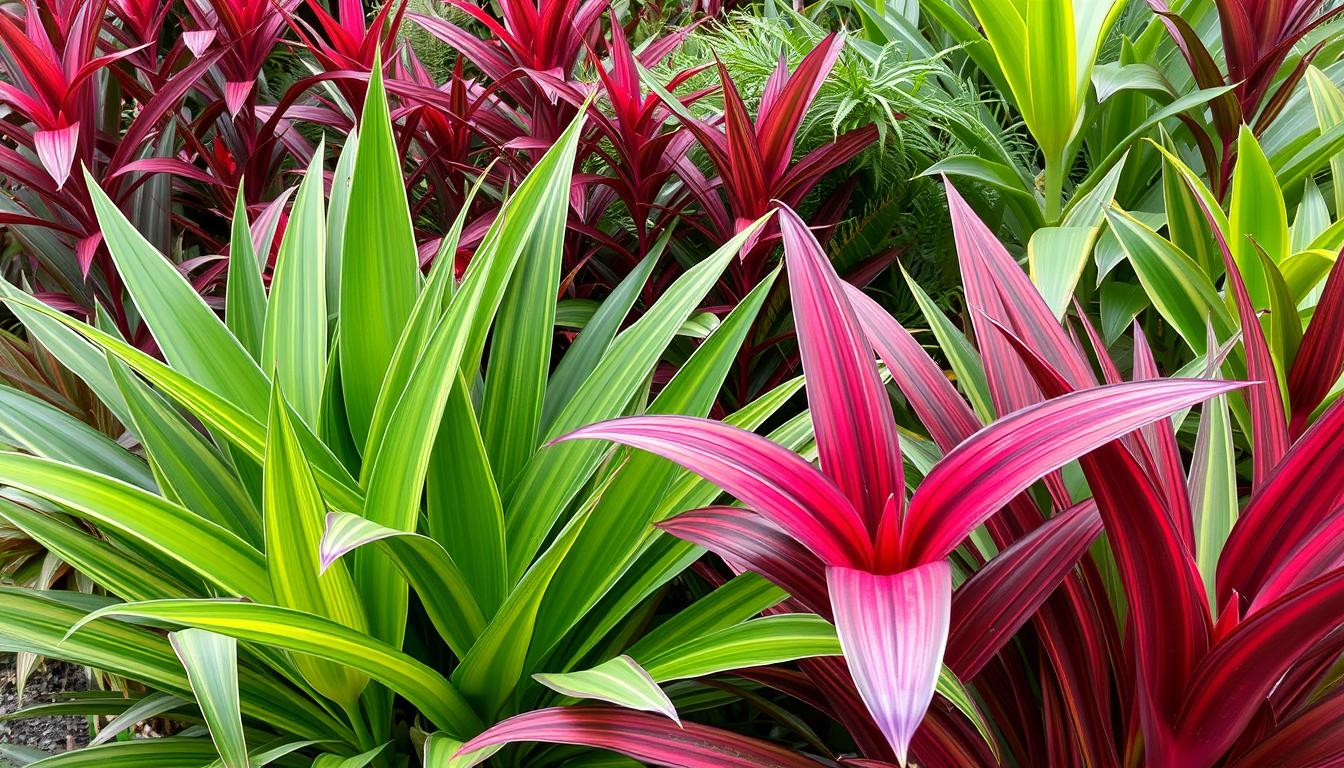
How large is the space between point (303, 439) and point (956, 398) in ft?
2.28

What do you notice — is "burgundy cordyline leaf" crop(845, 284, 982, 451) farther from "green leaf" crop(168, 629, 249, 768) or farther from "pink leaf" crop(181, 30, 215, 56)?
"pink leaf" crop(181, 30, 215, 56)

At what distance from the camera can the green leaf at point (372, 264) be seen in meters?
1.13

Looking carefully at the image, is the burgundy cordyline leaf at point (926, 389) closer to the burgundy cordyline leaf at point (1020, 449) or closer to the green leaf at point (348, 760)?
the burgundy cordyline leaf at point (1020, 449)

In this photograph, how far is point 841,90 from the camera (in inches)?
64.3

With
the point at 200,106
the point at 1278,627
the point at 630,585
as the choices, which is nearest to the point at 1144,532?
the point at 1278,627

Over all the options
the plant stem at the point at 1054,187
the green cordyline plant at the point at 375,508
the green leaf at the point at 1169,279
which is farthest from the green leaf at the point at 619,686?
the plant stem at the point at 1054,187

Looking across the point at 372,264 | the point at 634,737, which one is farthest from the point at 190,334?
the point at 634,737

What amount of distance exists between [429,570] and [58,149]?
1093 mm

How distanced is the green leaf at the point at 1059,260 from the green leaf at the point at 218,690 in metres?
1.04

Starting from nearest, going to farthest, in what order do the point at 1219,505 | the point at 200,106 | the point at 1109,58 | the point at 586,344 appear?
the point at 1219,505 < the point at 586,344 < the point at 1109,58 < the point at 200,106

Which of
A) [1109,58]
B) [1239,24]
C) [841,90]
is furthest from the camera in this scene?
[1109,58]

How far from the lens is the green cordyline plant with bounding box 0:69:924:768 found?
87 centimetres

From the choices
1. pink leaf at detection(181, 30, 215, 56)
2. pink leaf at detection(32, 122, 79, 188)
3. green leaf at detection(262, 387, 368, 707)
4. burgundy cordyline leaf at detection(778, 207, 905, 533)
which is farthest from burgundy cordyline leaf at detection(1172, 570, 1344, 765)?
pink leaf at detection(181, 30, 215, 56)

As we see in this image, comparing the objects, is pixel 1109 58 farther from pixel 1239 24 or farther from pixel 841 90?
pixel 841 90
